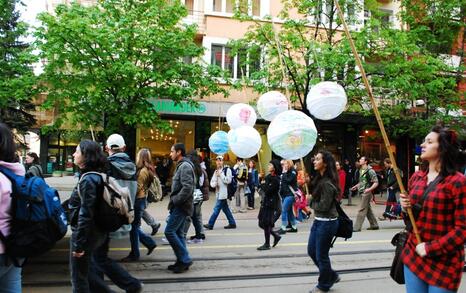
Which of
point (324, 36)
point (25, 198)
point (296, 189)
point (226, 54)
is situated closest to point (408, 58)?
point (324, 36)

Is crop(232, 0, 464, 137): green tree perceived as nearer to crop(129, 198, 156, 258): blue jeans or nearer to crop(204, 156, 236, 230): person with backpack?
crop(204, 156, 236, 230): person with backpack

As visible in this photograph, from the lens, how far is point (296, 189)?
1086cm

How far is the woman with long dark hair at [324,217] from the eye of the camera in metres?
5.69

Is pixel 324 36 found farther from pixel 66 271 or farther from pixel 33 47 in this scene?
pixel 66 271

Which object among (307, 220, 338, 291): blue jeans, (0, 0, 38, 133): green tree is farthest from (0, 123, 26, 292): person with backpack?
(0, 0, 38, 133): green tree

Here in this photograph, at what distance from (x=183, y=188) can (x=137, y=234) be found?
4.20 ft

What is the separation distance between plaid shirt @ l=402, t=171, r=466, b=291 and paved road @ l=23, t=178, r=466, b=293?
296 centimetres

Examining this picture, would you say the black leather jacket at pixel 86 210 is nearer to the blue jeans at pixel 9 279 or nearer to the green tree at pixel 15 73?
the blue jeans at pixel 9 279

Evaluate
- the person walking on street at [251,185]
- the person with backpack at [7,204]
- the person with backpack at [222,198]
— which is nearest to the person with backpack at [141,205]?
the person with backpack at [222,198]

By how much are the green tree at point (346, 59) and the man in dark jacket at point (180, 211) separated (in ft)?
30.3

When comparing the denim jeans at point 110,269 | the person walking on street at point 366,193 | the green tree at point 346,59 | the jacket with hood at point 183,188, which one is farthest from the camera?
the green tree at point 346,59

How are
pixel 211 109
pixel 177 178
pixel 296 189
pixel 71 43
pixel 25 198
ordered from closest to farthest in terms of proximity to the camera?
1. pixel 25 198
2. pixel 177 178
3. pixel 296 189
4. pixel 71 43
5. pixel 211 109

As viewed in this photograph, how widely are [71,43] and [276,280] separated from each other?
1155 centimetres

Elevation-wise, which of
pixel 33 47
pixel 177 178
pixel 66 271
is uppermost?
pixel 33 47
